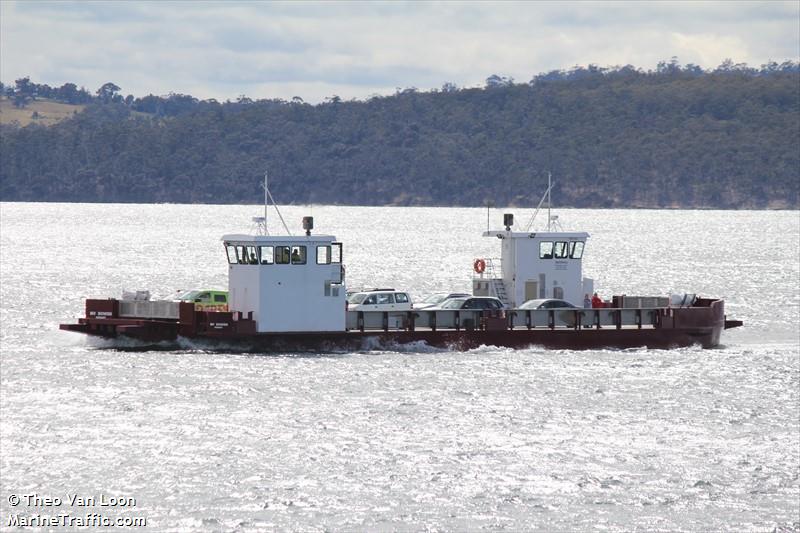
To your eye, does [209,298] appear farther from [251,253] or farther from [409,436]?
[409,436]

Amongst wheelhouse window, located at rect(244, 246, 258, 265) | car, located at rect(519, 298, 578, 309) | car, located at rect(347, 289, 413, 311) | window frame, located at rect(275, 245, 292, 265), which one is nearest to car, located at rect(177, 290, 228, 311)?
wheelhouse window, located at rect(244, 246, 258, 265)

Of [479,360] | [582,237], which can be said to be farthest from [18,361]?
[582,237]

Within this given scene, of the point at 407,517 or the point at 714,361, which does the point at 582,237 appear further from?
the point at 407,517

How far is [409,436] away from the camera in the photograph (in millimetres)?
51625

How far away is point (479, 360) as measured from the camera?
2670 inches

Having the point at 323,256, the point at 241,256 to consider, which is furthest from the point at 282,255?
the point at 241,256

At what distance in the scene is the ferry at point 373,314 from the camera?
66.3m

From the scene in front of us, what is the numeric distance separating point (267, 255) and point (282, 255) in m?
0.67

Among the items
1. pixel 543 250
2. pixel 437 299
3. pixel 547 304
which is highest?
pixel 543 250

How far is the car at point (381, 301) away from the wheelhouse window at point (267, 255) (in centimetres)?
512

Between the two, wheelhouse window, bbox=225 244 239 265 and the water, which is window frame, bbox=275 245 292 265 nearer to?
Result: wheelhouse window, bbox=225 244 239 265

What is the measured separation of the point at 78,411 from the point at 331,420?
29.4 ft

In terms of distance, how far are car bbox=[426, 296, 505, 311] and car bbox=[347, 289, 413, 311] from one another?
1207mm

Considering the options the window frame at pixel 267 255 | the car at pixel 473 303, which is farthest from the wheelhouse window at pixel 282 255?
the car at pixel 473 303
